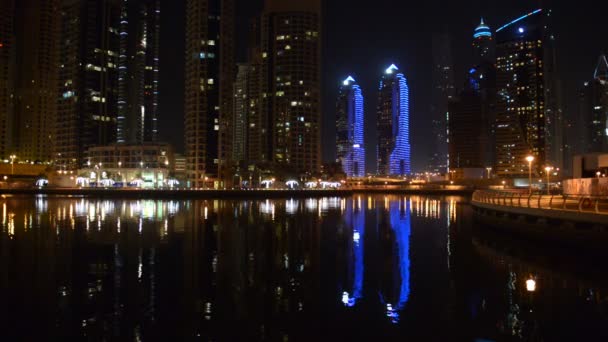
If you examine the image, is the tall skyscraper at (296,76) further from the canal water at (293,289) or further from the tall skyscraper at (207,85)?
the canal water at (293,289)

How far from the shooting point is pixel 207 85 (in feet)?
496

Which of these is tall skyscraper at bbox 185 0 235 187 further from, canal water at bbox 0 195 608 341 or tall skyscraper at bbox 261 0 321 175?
canal water at bbox 0 195 608 341

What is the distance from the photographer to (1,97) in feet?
597

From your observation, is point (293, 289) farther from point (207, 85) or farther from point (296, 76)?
point (296, 76)

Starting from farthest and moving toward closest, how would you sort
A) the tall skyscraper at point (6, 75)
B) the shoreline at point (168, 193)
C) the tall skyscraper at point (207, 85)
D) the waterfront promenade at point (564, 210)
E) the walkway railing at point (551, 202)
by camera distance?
1. the tall skyscraper at point (6, 75)
2. the tall skyscraper at point (207, 85)
3. the shoreline at point (168, 193)
4. the walkway railing at point (551, 202)
5. the waterfront promenade at point (564, 210)

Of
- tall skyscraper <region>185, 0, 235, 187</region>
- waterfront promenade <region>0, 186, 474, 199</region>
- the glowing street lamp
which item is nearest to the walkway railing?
the glowing street lamp

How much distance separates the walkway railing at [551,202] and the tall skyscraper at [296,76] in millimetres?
120394

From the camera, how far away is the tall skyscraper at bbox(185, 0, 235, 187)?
491 feet

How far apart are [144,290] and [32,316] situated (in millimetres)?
3905

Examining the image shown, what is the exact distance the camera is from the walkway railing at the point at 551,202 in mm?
28719

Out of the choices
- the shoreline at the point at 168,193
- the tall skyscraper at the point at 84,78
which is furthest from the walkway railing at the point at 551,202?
the tall skyscraper at the point at 84,78

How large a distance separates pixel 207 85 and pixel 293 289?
5559 inches

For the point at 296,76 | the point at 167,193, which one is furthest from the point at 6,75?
the point at 167,193

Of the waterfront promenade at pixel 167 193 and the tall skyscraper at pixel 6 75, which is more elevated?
the tall skyscraper at pixel 6 75
